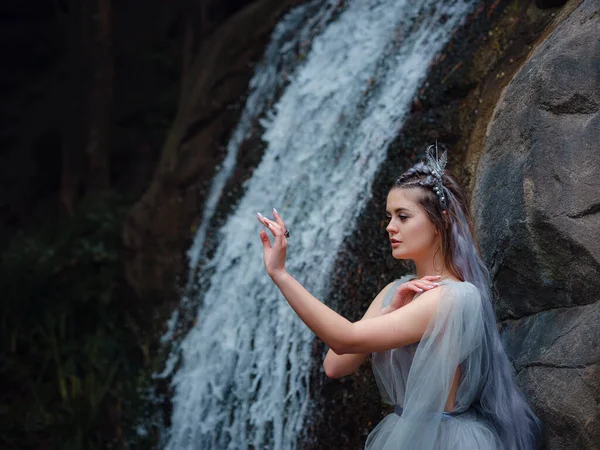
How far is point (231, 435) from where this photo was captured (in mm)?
3814

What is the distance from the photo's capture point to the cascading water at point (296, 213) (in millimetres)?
3639

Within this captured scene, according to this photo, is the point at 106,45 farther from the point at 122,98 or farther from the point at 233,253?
the point at 233,253

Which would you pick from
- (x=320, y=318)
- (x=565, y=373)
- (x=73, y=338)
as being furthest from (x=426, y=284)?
(x=73, y=338)

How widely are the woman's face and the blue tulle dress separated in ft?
0.42

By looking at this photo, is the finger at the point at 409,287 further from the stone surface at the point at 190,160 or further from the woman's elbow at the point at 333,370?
the stone surface at the point at 190,160

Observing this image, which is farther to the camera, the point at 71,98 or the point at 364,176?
the point at 71,98

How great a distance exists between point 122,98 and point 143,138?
1.39ft

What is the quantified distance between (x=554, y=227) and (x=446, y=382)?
2.28ft

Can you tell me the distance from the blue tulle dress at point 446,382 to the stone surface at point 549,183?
1.55ft

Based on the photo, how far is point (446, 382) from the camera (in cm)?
208

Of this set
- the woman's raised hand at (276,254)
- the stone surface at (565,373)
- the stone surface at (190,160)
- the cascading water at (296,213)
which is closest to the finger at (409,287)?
the woman's raised hand at (276,254)

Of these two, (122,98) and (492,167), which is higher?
(122,98)

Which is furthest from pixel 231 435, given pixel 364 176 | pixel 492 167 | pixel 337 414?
pixel 492 167

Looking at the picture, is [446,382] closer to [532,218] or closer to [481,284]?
[481,284]
